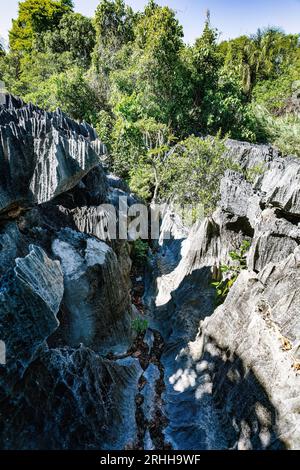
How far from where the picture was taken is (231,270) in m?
5.63

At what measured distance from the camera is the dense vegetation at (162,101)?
11359 mm

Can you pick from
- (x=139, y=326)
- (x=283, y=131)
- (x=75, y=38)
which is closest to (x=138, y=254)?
(x=139, y=326)

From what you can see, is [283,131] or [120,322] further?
[283,131]

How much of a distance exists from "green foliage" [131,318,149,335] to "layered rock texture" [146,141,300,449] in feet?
1.40

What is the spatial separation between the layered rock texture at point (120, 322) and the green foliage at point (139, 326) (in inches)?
6.6

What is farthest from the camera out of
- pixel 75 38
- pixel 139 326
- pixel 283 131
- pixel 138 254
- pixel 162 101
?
pixel 75 38

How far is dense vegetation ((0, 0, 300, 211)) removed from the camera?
11.4 m

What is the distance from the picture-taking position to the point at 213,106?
575 inches

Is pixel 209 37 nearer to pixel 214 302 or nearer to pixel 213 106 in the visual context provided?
pixel 213 106

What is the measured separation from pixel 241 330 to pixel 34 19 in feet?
104

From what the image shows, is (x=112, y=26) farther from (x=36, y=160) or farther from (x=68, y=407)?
(x=68, y=407)

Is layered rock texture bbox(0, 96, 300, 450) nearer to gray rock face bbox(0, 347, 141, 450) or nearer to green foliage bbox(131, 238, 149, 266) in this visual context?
gray rock face bbox(0, 347, 141, 450)

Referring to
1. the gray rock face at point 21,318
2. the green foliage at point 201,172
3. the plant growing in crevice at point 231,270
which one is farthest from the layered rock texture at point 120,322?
the green foliage at point 201,172

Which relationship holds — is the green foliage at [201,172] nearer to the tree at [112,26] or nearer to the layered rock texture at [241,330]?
the layered rock texture at [241,330]
